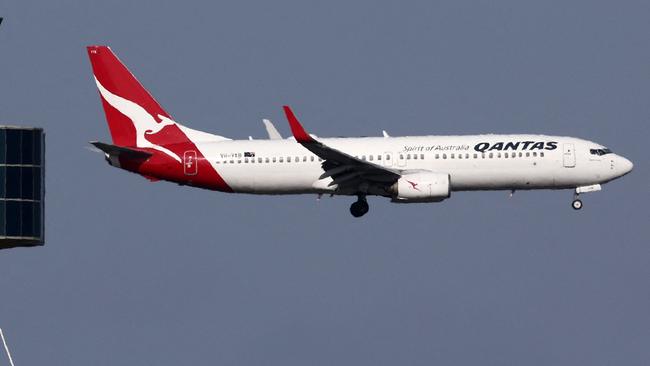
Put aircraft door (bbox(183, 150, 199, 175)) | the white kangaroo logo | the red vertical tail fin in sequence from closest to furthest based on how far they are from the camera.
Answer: aircraft door (bbox(183, 150, 199, 175)) < the white kangaroo logo < the red vertical tail fin

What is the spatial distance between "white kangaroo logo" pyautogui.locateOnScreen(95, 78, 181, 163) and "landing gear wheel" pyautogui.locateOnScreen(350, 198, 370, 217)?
1031 centimetres

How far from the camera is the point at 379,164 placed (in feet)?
319

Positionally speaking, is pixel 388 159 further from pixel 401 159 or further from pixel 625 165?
pixel 625 165

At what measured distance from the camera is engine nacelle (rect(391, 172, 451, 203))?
94750mm

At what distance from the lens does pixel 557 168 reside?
95750 millimetres

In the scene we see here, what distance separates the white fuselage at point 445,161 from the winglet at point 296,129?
420cm

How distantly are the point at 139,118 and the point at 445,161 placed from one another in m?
16.9

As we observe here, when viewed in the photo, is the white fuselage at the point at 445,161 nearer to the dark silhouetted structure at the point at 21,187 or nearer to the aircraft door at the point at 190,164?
the aircraft door at the point at 190,164

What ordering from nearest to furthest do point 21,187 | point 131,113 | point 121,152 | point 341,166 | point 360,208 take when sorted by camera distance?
point 341,166
point 121,152
point 360,208
point 131,113
point 21,187

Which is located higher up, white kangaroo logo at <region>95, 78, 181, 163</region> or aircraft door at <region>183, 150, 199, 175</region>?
white kangaroo logo at <region>95, 78, 181, 163</region>

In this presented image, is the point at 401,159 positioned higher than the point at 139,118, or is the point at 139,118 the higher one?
the point at 139,118

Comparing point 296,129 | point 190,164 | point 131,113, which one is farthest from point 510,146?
point 131,113

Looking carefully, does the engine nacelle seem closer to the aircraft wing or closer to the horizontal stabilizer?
the aircraft wing

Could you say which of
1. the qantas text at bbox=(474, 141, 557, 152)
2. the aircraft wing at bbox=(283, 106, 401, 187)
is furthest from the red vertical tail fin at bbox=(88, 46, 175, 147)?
the qantas text at bbox=(474, 141, 557, 152)
